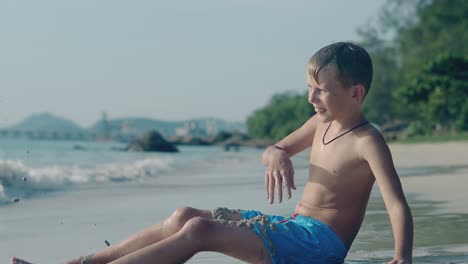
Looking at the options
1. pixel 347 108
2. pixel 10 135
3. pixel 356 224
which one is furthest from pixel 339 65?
pixel 10 135

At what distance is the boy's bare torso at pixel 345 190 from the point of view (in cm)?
323

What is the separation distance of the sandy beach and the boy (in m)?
0.60

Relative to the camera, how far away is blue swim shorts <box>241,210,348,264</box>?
121 inches

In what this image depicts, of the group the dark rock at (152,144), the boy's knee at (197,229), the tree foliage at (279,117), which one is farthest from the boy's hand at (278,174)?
the tree foliage at (279,117)

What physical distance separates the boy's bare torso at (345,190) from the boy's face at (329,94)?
0.39 ft

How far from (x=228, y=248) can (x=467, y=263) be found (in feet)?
3.87

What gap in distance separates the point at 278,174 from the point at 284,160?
0.08m

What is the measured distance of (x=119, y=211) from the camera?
259 inches

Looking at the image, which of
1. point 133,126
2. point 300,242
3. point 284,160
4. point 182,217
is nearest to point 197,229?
point 182,217

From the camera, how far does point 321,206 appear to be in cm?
327

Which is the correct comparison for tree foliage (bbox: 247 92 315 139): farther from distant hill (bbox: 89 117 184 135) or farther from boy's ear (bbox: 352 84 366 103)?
boy's ear (bbox: 352 84 366 103)

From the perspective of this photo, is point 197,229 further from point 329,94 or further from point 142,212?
point 142,212

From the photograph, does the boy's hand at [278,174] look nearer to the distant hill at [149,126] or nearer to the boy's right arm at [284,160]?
the boy's right arm at [284,160]

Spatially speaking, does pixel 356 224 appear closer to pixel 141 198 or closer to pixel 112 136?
pixel 141 198
